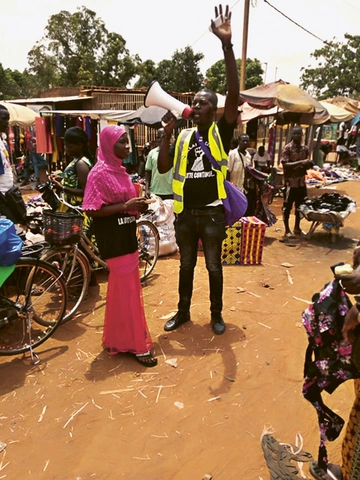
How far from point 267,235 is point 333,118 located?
9.44 metres

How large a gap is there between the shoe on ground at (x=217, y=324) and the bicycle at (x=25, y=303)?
1.54m

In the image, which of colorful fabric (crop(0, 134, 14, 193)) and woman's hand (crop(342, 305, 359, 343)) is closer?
woman's hand (crop(342, 305, 359, 343))

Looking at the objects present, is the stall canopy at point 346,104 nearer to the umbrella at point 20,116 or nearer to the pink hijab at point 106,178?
the umbrella at point 20,116

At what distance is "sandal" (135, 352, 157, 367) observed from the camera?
3.37 m

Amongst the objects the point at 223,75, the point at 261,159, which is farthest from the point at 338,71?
the point at 261,159

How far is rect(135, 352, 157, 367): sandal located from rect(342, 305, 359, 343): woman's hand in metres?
2.03

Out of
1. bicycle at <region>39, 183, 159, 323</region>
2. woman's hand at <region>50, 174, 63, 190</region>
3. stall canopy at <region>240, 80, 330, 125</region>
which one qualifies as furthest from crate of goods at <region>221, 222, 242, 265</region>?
stall canopy at <region>240, 80, 330, 125</region>

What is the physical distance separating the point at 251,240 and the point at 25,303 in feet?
12.0

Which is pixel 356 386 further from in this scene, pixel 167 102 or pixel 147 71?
pixel 147 71

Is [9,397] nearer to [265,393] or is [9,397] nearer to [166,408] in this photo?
[166,408]

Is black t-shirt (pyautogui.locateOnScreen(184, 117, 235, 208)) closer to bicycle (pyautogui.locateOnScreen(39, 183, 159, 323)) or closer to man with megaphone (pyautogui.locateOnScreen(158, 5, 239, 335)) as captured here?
man with megaphone (pyautogui.locateOnScreen(158, 5, 239, 335))

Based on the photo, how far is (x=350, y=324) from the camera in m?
1.64

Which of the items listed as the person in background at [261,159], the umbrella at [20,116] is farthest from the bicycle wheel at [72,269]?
the umbrella at [20,116]

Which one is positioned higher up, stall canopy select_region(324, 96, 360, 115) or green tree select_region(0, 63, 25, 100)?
green tree select_region(0, 63, 25, 100)
